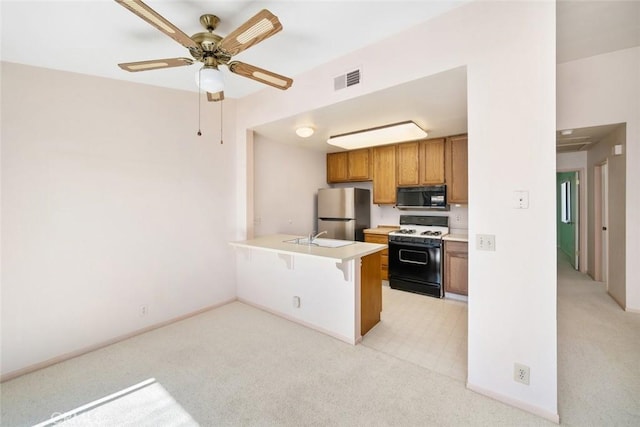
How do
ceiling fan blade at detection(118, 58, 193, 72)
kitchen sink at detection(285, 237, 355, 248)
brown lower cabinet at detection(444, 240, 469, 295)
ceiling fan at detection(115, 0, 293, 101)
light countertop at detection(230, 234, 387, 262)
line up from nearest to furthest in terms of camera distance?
1. ceiling fan at detection(115, 0, 293, 101)
2. ceiling fan blade at detection(118, 58, 193, 72)
3. light countertop at detection(230, 234, 387, 262)
4. kitchen sink at detection(285, 237, 355, 248)
5. brown lower cabinet at detection(444, 240, 469, 295)

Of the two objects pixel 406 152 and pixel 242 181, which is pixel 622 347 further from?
pixel 242 181

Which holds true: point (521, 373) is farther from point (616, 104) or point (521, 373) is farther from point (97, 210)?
point (97, 210)

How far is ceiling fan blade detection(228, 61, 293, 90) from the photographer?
1.88 metres

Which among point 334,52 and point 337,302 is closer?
point 334,52

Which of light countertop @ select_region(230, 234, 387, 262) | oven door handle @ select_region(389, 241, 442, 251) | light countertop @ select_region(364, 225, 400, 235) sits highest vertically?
light countertop @ select_region(364, 225, 400, 235)

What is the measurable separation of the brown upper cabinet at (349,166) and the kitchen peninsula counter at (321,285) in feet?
6.76

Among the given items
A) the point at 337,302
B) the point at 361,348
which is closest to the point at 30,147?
the point at 337,302

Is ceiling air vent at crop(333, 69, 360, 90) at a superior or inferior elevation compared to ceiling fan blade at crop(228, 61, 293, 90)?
superior

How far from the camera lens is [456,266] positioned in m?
3.67

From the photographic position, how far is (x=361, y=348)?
8.31ft

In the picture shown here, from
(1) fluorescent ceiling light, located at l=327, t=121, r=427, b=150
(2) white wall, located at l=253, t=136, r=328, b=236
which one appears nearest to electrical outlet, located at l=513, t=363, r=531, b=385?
(1) fluorescent ceiling light, located at l=327, t=121, r=427, b=150

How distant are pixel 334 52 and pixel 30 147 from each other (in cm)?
269

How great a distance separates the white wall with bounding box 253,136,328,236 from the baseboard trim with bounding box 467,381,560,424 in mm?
3021

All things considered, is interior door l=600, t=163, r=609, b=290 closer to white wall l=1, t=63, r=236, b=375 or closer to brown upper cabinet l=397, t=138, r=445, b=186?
brown upper cabinet l=397, t=138, r=445, b=186
